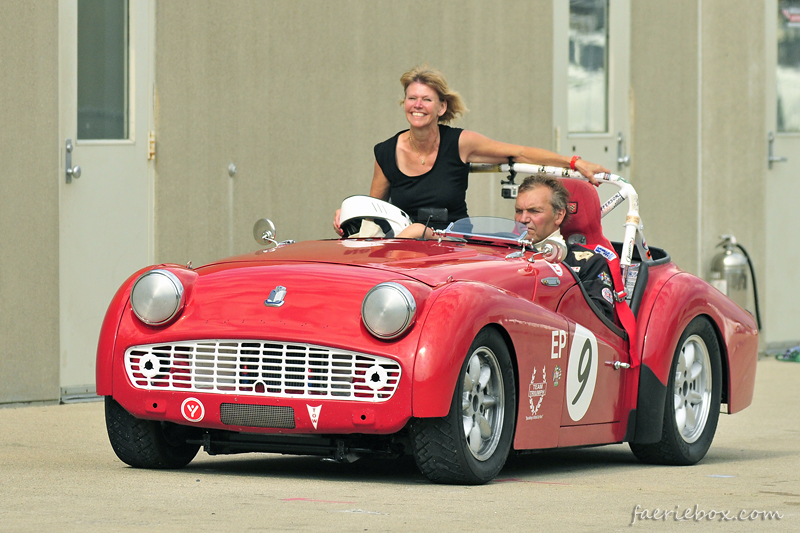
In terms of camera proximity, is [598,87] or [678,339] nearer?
[678,339]

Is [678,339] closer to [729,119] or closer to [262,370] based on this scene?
[262,370]

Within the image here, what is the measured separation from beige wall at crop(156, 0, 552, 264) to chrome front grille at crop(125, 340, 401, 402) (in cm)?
419

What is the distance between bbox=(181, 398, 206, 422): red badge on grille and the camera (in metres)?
5.45

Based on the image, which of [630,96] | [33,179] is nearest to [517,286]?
[33,179]

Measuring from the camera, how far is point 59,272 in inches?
357

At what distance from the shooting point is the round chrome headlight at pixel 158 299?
18.2 feet

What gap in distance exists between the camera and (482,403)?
5.58 metres

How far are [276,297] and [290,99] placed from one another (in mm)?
5159

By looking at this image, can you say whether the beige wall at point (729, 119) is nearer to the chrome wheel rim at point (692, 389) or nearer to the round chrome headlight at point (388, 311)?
the chrome wheel rim at point (692, 389)

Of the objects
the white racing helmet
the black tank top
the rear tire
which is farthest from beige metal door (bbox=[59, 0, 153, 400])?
the rear tire

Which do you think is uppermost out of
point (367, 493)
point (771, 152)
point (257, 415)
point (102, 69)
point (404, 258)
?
point (102, 69)

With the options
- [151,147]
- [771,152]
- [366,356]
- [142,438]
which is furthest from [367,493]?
[771,152]

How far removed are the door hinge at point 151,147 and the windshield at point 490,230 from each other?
3.54 m

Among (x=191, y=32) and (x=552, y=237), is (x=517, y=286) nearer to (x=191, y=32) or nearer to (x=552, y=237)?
(x=552, y=237)
